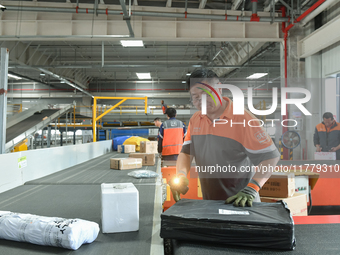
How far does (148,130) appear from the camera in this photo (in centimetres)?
1316

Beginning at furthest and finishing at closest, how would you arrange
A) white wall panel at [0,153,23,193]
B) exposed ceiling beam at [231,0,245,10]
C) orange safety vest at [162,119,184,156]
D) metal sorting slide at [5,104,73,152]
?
metal sorting slide at [5,104,73,152]
exposed ceiling beam at [231,0,245,10]
orange safety vest at [162,119,184,156]
white wall panel at [0,153,23,193]

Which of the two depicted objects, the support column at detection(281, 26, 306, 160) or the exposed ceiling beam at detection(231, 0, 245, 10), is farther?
the support column at detection(281, 26, 306, 160)

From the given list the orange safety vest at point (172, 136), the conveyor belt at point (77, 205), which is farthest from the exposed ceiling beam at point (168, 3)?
the conveyor belt at point (77, 205)

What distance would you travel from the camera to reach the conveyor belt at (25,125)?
820 cm

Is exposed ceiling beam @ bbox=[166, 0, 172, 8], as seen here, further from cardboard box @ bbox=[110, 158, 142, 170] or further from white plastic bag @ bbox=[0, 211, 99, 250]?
white plastic bag @ bbox=[0, 211, 99, 250]

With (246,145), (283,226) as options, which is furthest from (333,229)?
(246,145)

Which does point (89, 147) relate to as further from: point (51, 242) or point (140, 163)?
point (51, 242)

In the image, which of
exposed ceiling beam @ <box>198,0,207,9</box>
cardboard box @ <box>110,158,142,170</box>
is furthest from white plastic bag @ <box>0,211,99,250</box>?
exposed ceiling beam @ <box>198,0,207,9</box>

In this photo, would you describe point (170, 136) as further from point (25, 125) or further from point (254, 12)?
point (25, 125)

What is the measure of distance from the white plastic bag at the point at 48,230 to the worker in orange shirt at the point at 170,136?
347 cm

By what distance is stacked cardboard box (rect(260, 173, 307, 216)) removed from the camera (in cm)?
354

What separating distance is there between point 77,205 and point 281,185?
2721 mm

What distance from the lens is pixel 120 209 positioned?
4.49 ft

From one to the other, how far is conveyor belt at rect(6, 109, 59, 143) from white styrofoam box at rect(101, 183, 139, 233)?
7.77 m
